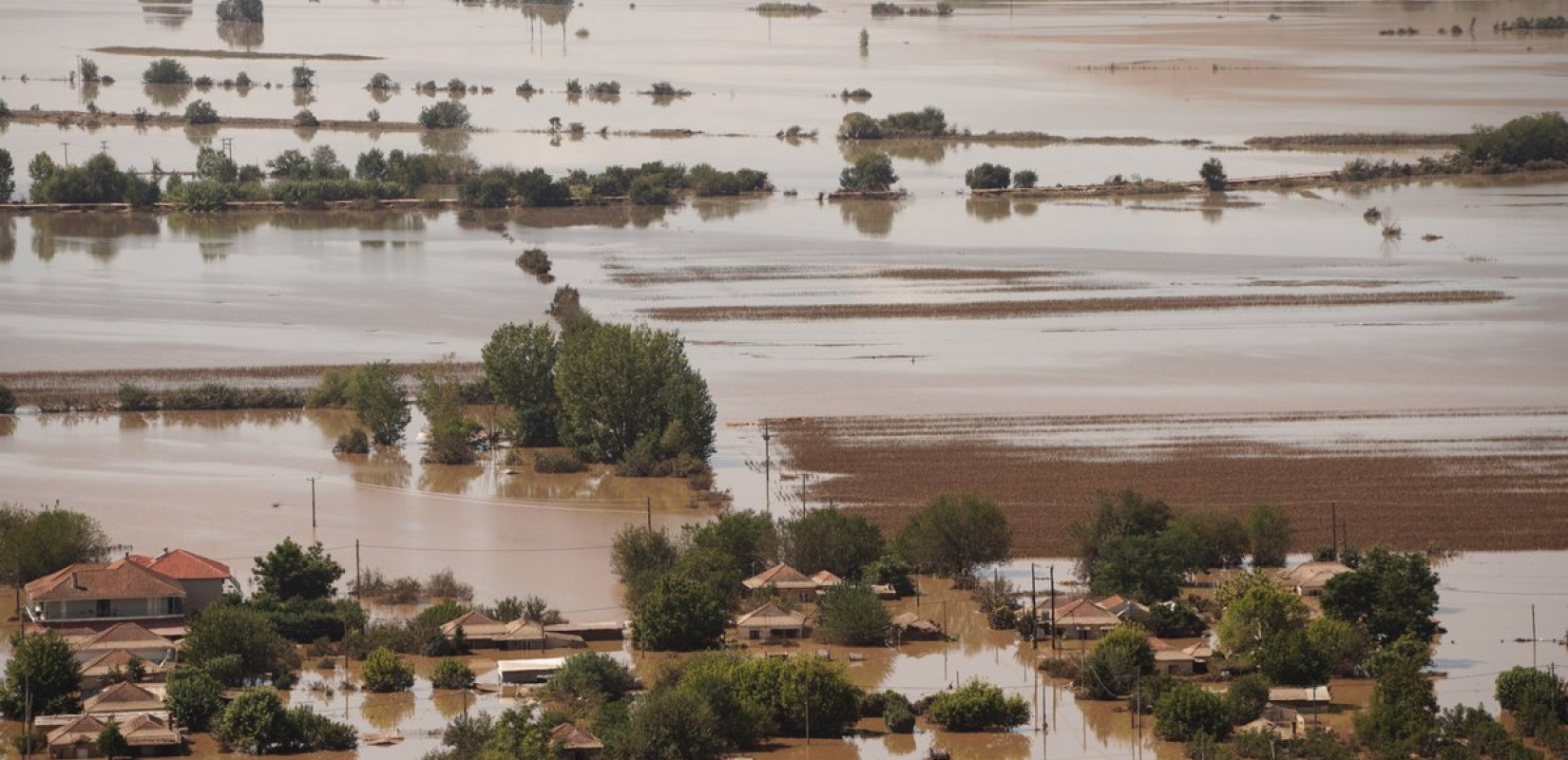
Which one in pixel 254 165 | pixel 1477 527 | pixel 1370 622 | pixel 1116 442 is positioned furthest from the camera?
pixel 254 165

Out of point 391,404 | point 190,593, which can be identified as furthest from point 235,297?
point 190,593

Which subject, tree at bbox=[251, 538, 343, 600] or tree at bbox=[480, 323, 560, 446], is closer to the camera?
tree at bbox=[251, 538, 343, 600]

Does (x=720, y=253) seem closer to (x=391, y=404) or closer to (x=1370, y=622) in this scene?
(x=391, y=404)

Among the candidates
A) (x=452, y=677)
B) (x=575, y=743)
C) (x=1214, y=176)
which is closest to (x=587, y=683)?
(x=452, y=677)

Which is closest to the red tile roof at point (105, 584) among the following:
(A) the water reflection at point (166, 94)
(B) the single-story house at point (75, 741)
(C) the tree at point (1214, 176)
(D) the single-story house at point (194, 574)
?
(D) the single-story house at point (194, 574)

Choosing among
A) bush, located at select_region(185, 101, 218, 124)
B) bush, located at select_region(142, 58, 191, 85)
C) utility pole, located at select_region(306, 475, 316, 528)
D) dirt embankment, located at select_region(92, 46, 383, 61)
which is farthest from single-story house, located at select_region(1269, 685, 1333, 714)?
dirt embankment, located at select_region(92, 46, 383, 61)

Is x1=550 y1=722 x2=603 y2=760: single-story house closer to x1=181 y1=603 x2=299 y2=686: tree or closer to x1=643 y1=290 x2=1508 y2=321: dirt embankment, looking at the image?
x1=181 y1=603 x2=299 y2=686: tree
